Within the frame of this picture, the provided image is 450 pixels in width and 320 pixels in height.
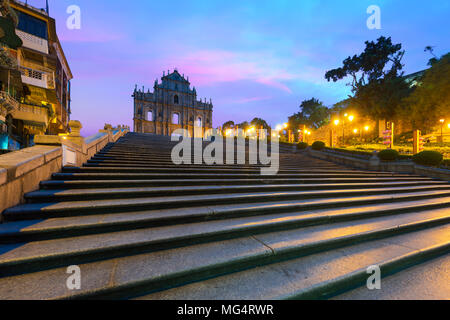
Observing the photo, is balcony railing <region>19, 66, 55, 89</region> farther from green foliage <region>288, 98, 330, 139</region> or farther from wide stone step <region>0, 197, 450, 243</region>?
green foliage <region>288, 98, 330, 139</region>

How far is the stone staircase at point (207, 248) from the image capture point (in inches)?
76.0

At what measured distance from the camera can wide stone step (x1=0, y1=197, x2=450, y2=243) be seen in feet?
7.86

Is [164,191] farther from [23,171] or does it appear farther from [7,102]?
[7,102]

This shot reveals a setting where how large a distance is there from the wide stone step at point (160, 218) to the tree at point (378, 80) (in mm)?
33331

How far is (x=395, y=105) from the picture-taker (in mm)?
28125

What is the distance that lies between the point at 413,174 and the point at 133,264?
13604 mm

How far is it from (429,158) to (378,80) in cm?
3004

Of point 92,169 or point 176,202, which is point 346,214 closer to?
point 176,202

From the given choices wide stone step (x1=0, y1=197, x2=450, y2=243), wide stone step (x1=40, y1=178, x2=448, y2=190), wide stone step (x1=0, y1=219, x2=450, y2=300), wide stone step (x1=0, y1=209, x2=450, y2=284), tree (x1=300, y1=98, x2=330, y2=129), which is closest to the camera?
wide stone step (x1=0, y1=219, x2=450, y2=300)

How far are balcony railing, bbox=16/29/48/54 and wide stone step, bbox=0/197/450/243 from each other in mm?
26238

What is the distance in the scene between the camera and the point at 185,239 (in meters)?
2.63

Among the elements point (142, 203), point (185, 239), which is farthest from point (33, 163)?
point (185, 239)

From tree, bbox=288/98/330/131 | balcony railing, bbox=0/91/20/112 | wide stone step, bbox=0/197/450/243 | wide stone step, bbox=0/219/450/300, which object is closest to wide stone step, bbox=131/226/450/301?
wide stone step, bbox=0/219/450/300
